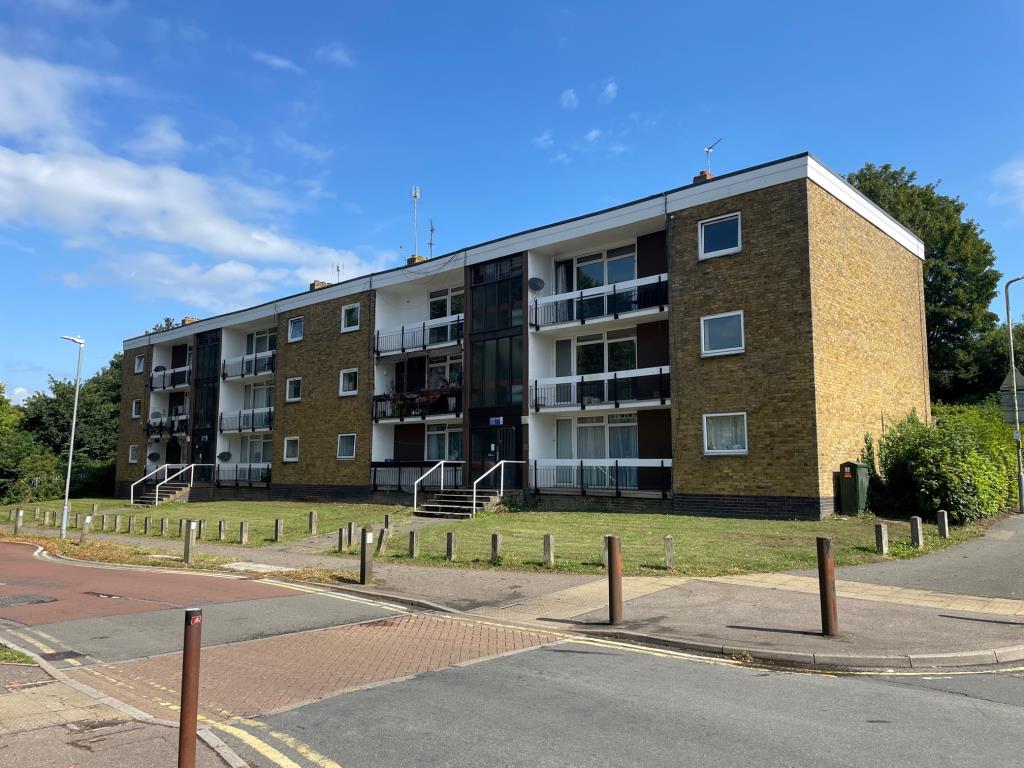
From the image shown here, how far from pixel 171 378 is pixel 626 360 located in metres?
29.9

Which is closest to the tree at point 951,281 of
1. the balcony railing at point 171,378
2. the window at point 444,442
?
the window at point 444,442

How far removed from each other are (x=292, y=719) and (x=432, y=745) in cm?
132

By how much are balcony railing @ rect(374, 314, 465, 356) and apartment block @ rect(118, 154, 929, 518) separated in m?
0.09

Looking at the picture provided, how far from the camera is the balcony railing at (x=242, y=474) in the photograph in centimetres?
3653

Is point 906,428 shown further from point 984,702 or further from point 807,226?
point 984,702

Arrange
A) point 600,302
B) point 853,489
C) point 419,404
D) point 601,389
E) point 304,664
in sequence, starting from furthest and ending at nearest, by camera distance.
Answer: point 419,404, point 600,302, point 601,389, point 853,489, point 304,664

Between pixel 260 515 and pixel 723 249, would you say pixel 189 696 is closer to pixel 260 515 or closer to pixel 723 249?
pixel 723 249

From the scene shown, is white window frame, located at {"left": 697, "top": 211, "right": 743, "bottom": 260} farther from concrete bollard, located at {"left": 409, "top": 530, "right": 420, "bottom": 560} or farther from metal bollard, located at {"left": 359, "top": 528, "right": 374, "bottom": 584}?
metal bollard, located at {"left": 359, "top": 528, "right": 374, "bottom": 584}

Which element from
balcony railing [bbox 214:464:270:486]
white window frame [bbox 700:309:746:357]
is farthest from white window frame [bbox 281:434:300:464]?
white window frame [bbox 700:309:746:357]

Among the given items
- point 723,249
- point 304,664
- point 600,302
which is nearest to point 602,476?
point 600,302

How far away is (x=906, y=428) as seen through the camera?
A: 2166cm

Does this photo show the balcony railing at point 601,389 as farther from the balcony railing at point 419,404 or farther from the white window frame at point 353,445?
the white window frame at point 353,445

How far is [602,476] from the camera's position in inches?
941

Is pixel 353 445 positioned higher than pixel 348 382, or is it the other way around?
pixel 348 382
